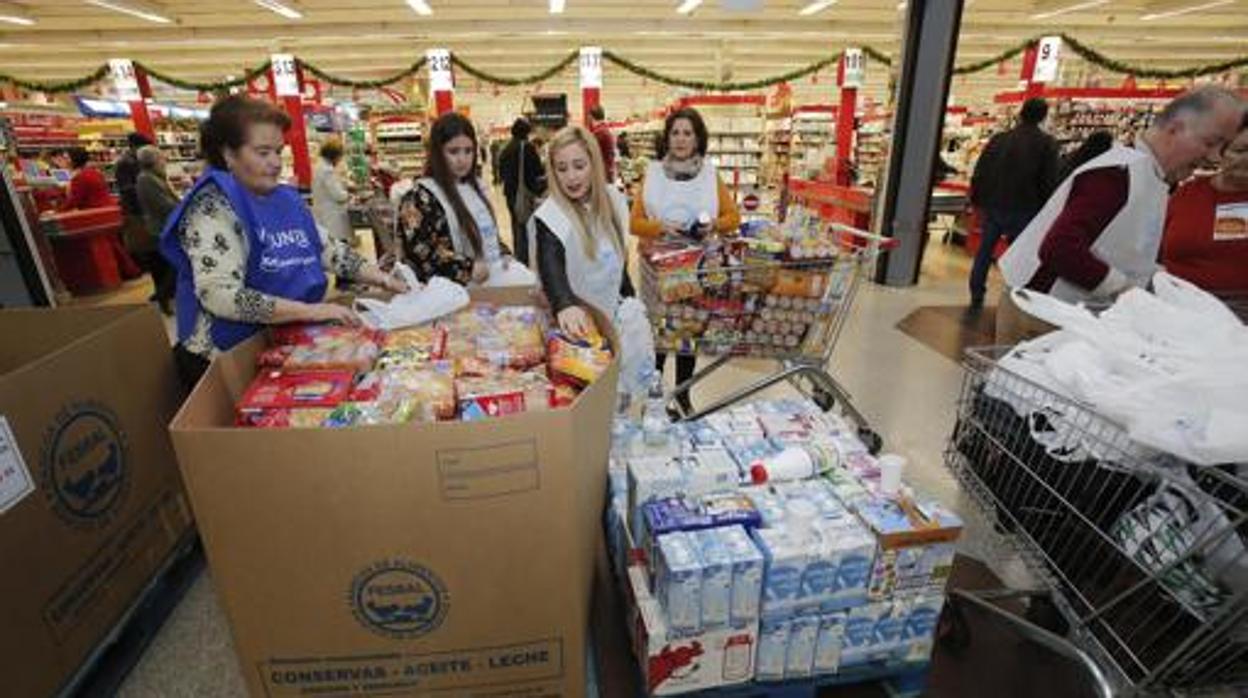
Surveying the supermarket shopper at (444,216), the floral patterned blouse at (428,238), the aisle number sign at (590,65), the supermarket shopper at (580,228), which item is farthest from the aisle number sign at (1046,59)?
the floral patterned blouse at (428,238)

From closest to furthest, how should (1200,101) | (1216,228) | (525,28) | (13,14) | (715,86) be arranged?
(1200,101) < (1216,228) < (13,14) < (525,28) < (715,86)

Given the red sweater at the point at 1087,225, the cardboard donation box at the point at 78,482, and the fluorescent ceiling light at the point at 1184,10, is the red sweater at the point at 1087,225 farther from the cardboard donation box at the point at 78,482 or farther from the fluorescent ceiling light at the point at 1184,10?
the fluorescent ceiling light at the point at 1184,10

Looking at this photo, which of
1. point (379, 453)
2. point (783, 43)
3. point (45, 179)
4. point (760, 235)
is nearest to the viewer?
point (379, 453)

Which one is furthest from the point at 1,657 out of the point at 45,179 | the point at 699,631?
the point at 45,179

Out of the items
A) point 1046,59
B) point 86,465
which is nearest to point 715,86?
point 1046,59

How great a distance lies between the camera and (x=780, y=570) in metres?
1.20

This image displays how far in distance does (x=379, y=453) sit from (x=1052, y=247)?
7.12 ft

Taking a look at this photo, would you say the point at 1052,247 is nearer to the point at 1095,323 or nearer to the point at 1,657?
the point at 1095,323

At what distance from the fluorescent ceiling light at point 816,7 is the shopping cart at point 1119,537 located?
12.7m

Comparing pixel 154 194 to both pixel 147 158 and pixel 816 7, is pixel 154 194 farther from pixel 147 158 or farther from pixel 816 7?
pixel 816 7

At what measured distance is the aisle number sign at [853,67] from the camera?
1111cm

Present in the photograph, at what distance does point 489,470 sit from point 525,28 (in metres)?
14.3

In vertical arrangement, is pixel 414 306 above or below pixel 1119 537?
above

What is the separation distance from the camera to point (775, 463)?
57.0 inches
